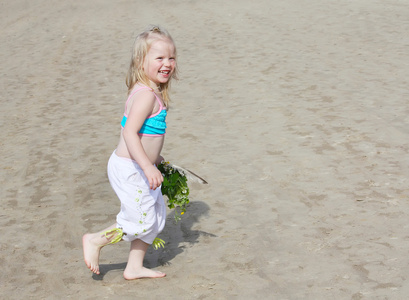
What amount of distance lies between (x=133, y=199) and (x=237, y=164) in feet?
7.36

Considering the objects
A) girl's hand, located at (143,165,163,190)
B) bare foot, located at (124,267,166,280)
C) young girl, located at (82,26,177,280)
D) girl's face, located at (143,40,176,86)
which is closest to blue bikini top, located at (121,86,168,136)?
young girl, located at (82,26,177,280)

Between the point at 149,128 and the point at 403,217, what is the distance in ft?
6.63

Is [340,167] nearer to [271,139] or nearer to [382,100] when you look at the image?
[271,139]

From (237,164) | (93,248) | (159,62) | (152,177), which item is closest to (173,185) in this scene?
(152,177)

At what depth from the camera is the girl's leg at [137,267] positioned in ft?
11.7

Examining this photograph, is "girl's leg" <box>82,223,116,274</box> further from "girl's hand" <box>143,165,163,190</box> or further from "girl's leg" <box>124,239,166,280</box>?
"girl's hand" <box>143,165,163,190</box>

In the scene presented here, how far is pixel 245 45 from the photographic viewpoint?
10.8 meters

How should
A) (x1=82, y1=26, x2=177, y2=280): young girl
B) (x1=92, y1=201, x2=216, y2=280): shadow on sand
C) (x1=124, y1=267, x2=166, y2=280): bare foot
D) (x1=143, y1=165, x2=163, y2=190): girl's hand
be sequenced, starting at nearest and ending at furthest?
(x1=143, y1=165, x2=163, y2=190): girl's hand → (x1=82, y1=26, x2=177, y2=280): young girl → (x1=124, y1=267, x2=166, y2=280): bare foot → (x1=92, y1=201, x2=216, y2=280): shadow on sand

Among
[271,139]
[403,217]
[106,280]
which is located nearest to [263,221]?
[403,217]

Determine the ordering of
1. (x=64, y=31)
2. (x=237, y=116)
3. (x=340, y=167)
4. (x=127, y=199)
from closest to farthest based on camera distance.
Answer: 1. (x=127, y=199)
2. (x=340, y=167)
3. (x=237, y=116)
4. (x=64, y=31)

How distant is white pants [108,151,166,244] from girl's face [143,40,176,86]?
518 millimetres

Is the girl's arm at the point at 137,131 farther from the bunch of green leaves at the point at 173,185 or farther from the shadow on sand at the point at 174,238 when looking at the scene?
the shadow on sand at the point at 174,238

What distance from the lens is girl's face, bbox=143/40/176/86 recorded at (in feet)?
11.5

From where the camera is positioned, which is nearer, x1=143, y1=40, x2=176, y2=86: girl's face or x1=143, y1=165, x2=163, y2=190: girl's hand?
x1=143, y1=165, x2=163, y2=190: girl's hand
